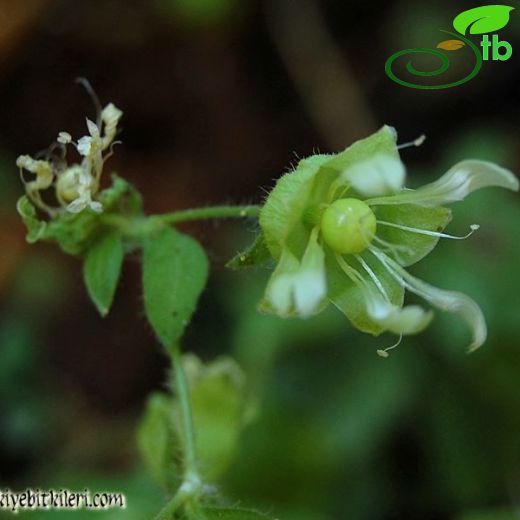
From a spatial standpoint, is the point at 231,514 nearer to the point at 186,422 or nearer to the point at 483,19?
the point at 186,422

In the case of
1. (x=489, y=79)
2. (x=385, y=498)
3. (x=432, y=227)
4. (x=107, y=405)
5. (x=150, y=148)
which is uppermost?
(x=150, y=148)

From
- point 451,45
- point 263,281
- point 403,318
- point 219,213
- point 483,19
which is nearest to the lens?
point 403,318

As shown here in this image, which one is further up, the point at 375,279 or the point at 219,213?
the point at 219,213

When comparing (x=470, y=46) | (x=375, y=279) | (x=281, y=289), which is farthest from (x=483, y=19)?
(x=281, y=289)

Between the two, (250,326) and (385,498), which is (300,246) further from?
(385,498)

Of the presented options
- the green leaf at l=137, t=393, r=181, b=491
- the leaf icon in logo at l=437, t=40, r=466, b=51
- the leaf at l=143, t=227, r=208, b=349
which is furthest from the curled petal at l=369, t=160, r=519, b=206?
the leaf icon in logo at l=437, t=40, r=466, b=51

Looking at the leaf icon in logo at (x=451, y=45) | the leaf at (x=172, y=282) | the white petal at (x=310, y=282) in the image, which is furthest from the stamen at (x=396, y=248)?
the leaf icon in logo at (x=451, y=45)

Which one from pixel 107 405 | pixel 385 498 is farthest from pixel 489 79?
pixel 107 405
